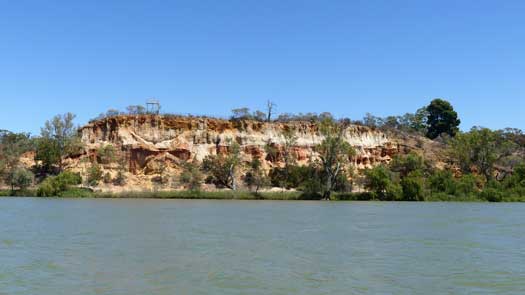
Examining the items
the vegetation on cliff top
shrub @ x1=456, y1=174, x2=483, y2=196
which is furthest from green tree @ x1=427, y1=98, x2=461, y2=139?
shrub @ x1=456, y1=174, x2=483, y2=196

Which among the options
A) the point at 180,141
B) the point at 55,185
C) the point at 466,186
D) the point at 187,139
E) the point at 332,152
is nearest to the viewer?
the point at 55,185

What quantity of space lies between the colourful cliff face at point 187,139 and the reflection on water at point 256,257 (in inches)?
1562

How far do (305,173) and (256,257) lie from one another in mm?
45619

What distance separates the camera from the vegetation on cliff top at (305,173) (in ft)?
185

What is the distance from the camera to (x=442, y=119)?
92812 mm

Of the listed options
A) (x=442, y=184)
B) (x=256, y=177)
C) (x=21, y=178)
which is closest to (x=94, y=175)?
(x=21, y=178)

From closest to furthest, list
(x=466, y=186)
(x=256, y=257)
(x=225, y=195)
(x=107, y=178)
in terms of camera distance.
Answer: (x=256, y=257) → (x=225, y=195) → (x=466, y=186) → (x=107, y=178)

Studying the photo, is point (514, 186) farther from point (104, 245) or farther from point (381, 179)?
point (104, 245)

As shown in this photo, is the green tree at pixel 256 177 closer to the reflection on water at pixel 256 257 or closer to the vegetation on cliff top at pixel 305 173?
the vegetation on cliff top at pixel 305 173

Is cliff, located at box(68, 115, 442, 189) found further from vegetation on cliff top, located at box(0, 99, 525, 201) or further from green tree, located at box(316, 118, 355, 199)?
green tree, located at box(316, 118, 355, 199)

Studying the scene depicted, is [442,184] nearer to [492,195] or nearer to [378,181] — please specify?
[492,195]

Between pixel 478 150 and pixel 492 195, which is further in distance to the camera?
pixel 478 150

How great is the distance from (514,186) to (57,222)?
51442 millimetres

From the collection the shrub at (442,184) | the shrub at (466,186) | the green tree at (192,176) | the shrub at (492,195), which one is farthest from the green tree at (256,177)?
the shrub at (492,195)
